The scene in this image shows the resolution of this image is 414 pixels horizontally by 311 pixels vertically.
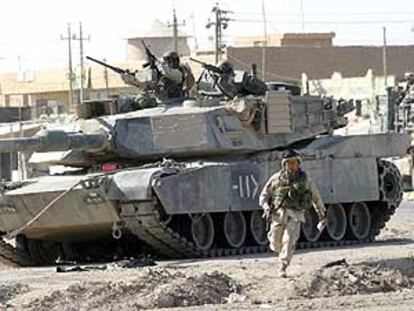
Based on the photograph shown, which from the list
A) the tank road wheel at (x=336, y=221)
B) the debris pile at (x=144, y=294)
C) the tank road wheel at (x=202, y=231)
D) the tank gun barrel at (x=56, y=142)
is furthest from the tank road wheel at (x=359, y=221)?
the debris pile at (x=144, y=294)

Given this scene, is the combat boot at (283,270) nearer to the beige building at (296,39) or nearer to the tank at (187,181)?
the tank at (187,181)

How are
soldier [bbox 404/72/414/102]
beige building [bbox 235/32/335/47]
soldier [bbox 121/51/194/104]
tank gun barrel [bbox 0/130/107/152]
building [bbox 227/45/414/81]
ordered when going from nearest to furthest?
1. tank gun barrel [bbox 0/130/107/152]
2. soldier [bbox 121/51/194/104]
3. soldier [bbox 404/72/414/102]
4. building [bbox 227/45/414/81]
5. beige building [bbox 235/32/335/47]

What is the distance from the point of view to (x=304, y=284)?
14547 millimetres

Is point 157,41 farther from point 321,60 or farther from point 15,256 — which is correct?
point 15,256

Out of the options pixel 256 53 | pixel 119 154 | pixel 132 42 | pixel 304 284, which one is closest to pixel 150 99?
pixel 119 154

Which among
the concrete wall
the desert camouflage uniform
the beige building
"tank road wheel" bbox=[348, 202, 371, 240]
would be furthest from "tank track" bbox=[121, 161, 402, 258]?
the beige building

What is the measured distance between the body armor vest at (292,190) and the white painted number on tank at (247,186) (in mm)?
4591

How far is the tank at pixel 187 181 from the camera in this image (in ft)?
63.5

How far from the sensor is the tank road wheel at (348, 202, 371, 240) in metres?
22.8

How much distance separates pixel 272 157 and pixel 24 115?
42.0 m

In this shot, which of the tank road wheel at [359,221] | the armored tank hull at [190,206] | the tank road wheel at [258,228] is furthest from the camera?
the tank road wheel at [359,221]

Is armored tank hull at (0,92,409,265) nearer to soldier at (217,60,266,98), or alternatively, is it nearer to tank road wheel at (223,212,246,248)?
tank road wheel at (223,212,246,248)

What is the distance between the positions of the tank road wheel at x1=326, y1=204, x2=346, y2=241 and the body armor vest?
6.50 meters

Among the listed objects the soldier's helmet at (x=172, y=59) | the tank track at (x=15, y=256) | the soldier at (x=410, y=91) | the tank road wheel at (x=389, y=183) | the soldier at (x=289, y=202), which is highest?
the soldier's helmet at (x=172, y=59)
